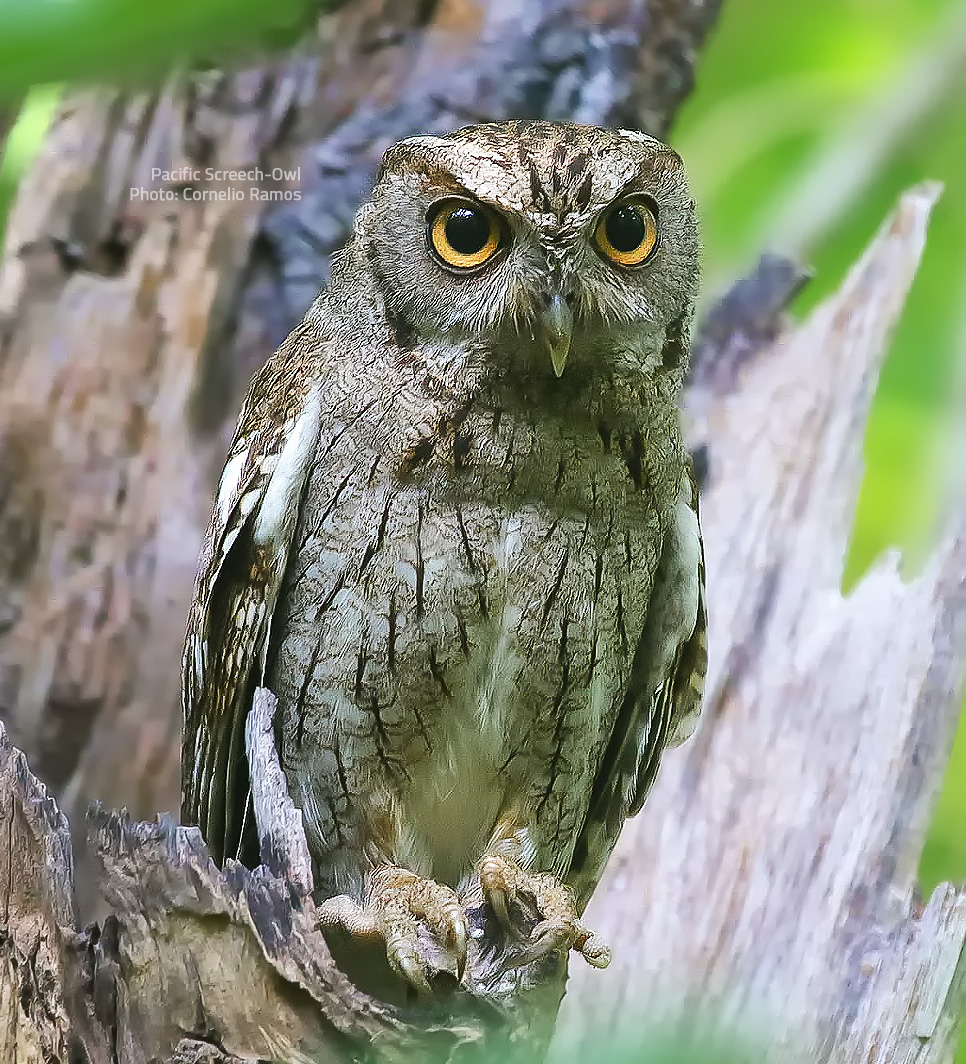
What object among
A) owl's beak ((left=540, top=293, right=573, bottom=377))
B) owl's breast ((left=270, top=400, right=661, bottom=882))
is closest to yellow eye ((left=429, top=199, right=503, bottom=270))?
owl's beak ((left=540, top=293, right=573, bottom=377))

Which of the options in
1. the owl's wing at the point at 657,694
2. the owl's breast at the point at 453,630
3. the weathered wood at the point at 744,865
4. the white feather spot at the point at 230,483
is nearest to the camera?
the weathered wood at the point at 744,865

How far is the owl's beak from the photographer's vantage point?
1527 millimetres

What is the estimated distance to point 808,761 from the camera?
2.30 m

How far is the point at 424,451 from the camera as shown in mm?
1701

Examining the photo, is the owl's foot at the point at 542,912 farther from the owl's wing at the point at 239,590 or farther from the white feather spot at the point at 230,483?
the white feather spot at the point at 230,483

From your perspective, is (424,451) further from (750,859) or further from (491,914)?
(750,859)

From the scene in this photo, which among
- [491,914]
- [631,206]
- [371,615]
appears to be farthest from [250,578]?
[631,206]

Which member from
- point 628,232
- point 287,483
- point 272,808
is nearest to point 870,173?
point 628,232

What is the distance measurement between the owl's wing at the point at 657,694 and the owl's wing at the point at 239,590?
2.07 feet

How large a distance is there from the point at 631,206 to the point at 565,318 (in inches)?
8.4

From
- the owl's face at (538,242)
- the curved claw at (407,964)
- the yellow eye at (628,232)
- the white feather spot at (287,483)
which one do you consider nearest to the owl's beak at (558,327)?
the owl's face at (538,242)

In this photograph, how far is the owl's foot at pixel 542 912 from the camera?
1.54m

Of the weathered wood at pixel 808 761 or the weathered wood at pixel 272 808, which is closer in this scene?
the weathered wood at pixel 272 808

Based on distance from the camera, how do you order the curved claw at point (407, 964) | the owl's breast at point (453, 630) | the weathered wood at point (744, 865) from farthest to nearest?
the owl's breast at point (453, 630) < the curved claw at point (407, 964) < the weathered wood at point (744, 865)
